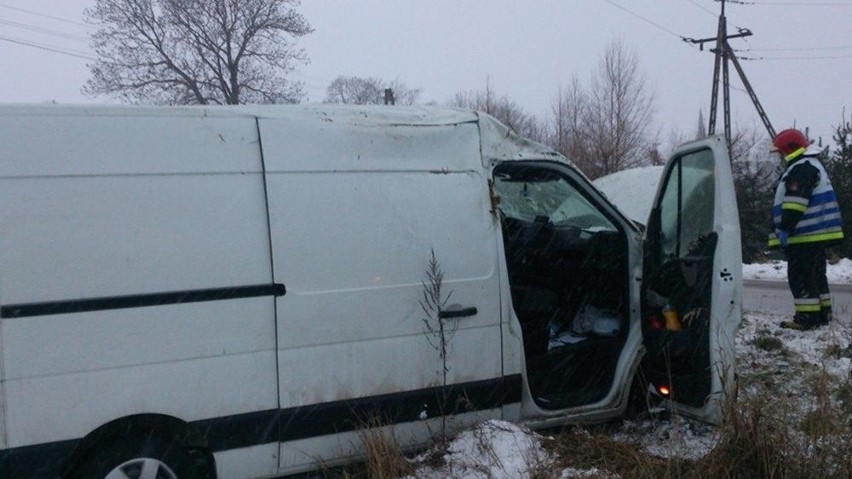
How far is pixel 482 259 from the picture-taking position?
4.18 metres

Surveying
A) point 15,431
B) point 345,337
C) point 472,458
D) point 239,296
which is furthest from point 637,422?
point 15,431

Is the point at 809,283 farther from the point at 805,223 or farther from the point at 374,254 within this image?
the point at 374,254

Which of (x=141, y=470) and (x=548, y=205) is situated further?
(x=548, y=205)

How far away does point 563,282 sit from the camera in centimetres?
529

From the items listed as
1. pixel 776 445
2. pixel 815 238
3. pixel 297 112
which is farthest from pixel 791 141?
pixel 297 112

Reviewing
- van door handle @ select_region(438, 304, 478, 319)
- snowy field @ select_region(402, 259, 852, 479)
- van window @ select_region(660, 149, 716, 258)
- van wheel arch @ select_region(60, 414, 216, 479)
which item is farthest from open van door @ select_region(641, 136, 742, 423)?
van wheel arch @ select_region(60, 414, 216, 479)

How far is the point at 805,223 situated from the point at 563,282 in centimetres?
264

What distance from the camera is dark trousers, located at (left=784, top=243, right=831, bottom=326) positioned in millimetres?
6449

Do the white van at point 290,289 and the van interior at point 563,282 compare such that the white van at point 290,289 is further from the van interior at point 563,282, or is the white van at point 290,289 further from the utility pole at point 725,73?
the utility pole at point 725,73

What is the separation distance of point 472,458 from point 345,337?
0.90 metres

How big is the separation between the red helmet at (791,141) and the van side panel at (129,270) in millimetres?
4987

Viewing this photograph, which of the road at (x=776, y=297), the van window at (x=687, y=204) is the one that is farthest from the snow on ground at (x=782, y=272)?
the van window at (x=687, y=204)

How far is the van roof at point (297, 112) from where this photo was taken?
3381 millimetres

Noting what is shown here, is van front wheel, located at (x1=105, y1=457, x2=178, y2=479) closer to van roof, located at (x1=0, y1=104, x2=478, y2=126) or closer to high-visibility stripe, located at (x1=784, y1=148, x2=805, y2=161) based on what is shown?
van roof, located at (x1=0, y1=104, x2=478, y2=126)
